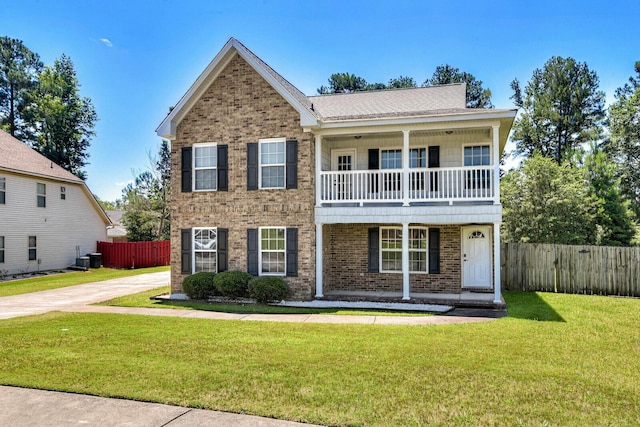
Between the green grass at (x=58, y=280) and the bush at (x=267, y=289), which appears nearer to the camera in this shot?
the bush at (x=267, y=289)

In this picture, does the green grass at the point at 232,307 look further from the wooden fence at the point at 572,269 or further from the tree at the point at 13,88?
the tree at the point at 13,88

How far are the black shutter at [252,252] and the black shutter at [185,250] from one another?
224 cm

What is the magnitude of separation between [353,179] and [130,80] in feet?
70.7

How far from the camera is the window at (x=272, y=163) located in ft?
49.4

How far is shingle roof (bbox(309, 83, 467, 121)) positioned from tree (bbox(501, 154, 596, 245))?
34.0 feet

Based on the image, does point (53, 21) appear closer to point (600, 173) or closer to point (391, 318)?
point (391, 318)

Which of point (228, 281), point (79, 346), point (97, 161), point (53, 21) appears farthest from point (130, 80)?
point (79, 346)

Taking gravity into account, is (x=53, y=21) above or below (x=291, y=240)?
above

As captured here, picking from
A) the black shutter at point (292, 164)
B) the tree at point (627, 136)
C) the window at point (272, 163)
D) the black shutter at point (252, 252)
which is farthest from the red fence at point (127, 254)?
the tree at point (627, 136)

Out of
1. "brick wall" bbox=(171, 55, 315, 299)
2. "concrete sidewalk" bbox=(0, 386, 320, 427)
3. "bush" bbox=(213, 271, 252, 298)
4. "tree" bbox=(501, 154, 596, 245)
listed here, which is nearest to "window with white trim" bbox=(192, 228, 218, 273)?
"brick wall" bbox=(171, 55, 315, 299)

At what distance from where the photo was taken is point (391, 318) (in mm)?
11664

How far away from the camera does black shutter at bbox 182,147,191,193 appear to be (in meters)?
15.9

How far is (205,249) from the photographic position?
1566 cm

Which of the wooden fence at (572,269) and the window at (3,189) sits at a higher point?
the window at (3,189)
